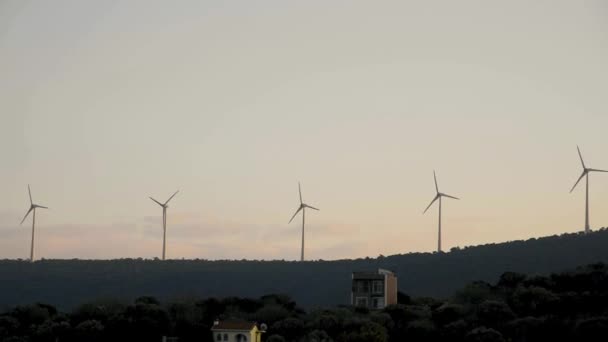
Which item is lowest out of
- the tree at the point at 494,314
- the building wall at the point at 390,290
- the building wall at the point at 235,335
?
the building wall at the point at 235,335

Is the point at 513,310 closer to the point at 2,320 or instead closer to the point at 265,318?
the point at 265,318

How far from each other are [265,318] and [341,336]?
25117mm

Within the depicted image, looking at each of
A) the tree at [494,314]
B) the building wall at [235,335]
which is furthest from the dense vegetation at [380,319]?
the building wall at [235,335]

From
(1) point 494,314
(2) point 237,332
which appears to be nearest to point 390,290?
(1) point 494,314

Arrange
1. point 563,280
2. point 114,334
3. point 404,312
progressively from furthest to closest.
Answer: point 563,280, point 404,312, point 114,334

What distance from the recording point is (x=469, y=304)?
160 metres

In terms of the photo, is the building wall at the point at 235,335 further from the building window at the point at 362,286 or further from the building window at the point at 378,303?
the building window at the point at 362,286

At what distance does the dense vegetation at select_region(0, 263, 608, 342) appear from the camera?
443 ft

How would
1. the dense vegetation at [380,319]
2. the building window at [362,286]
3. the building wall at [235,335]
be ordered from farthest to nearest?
the building window at [362,286] < the building wall at [235,335] < the dense vegetation at [380,319]

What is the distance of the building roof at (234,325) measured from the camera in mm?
141500

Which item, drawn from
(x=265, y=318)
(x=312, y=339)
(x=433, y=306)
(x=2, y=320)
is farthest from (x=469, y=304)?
(x=2, y=320)

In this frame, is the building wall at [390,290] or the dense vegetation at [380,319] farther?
the building wall at [390,290]

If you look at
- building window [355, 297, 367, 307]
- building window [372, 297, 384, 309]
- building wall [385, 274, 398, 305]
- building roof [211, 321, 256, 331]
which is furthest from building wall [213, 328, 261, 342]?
building wall [385, 274, 398, 305]

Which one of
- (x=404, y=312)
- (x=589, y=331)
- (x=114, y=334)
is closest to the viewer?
(x=589, y=331)
